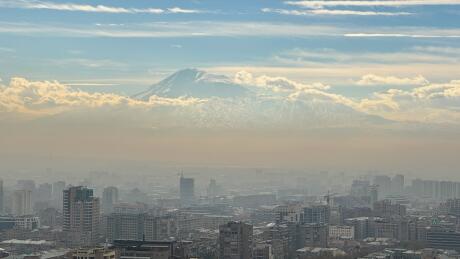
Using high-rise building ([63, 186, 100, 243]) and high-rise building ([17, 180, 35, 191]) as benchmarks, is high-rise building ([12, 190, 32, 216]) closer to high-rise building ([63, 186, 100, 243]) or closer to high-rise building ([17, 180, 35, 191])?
high-rise building ([17, 180, 35, 191])

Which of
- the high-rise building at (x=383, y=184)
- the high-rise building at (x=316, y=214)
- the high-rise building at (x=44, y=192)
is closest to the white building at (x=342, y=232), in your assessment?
the high-rise building at (x=316, y=214)

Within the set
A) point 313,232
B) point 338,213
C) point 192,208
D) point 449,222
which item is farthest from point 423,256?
point 192,208

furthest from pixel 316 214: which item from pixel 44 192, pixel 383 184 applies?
pixel 383 184

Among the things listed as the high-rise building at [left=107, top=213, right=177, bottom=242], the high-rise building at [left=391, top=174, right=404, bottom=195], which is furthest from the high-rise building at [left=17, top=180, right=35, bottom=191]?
the high-rise building at [left=391, top=174, right=404, bottom=195]

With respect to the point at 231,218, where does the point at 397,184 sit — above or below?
above

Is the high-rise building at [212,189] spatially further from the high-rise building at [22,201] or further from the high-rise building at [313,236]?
the high-rise building at [313,236]

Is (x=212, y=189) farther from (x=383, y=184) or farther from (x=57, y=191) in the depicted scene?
(x=57, y=191)
